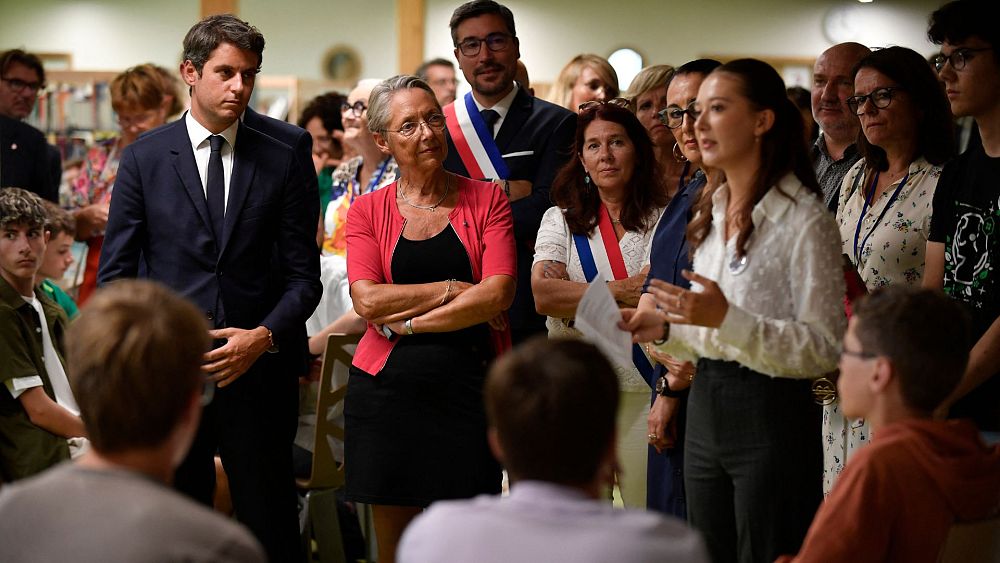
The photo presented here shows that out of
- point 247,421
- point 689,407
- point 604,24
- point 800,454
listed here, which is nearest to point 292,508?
point 247,421

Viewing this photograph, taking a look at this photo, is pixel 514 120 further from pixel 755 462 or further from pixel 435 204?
pixel 755 462

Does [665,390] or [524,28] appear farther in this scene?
[524,28]

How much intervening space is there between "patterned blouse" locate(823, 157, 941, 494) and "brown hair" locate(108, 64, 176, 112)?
9.85ft

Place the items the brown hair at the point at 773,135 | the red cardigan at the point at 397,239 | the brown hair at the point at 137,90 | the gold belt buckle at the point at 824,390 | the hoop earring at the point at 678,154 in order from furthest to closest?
1. the brown hair at the point at 137,90
2. the hoop earring at the point at 678,154
3. the red cardigan at the point at 397,239
4. the gold belt buckle at the point at 824,390
5. the brown hair at the point at 773,135

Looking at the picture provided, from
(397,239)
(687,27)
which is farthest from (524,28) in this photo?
(397,239)

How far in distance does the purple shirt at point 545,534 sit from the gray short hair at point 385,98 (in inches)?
70.8

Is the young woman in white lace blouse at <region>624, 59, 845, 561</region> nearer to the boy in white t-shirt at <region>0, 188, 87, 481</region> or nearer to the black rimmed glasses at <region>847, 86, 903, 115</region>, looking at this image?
the black rimmed glasses at <region>847, 86, 903, 115</region>

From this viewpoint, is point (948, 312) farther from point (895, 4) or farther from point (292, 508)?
point (895, 4)

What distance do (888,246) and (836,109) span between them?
32.9 inches

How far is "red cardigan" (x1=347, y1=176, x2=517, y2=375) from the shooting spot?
3076mm

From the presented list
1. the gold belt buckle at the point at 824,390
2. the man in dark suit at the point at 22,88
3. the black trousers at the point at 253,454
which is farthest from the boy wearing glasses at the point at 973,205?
the man in dark suit at the point at 22,88

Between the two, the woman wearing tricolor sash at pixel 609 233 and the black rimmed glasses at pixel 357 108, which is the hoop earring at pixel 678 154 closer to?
the woman wearing tricolor sash at pixel 609 233

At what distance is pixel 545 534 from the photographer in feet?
4.72

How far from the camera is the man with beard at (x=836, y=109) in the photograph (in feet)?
12.2
